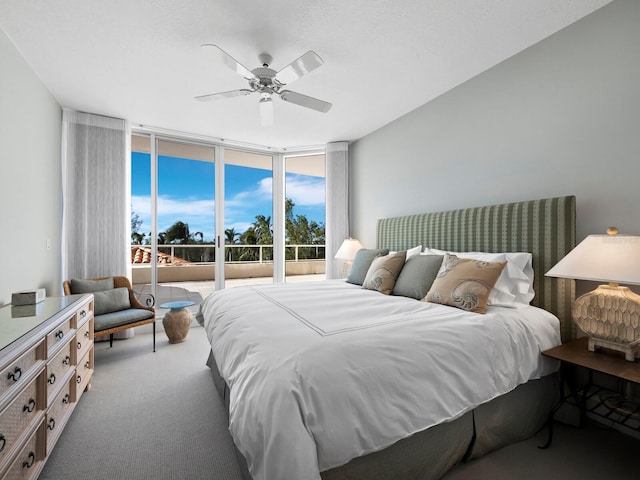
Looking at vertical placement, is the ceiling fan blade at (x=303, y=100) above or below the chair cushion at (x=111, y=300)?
above

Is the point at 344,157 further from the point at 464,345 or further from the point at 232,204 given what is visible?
the point at 464,345

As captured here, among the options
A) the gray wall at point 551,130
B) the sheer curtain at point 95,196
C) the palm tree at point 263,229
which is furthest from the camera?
the palm tree at point 263,229

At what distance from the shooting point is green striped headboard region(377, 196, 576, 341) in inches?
80.7

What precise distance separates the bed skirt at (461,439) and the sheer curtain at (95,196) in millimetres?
2683

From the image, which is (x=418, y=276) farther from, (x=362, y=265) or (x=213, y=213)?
(x=213, y=213)

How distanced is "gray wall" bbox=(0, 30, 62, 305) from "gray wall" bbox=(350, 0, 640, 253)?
366 centimetres

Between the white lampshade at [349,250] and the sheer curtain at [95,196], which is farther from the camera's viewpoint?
the white lampshade at [349,250]

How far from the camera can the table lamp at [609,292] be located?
1498mm

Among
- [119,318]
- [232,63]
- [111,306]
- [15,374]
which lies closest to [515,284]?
[232,63]

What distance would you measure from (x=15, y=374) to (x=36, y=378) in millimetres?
261

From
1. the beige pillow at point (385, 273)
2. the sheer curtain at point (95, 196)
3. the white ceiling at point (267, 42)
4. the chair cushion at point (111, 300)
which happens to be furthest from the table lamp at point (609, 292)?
the sheer curtain at point (95, 196)

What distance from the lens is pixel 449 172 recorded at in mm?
3090

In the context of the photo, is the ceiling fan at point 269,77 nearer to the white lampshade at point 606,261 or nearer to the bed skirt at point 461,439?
the white lampshade at point 606,261

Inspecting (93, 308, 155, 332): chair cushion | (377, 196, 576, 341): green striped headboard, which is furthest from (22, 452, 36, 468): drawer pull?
(377, 196, 576, 341): green striped headboard
